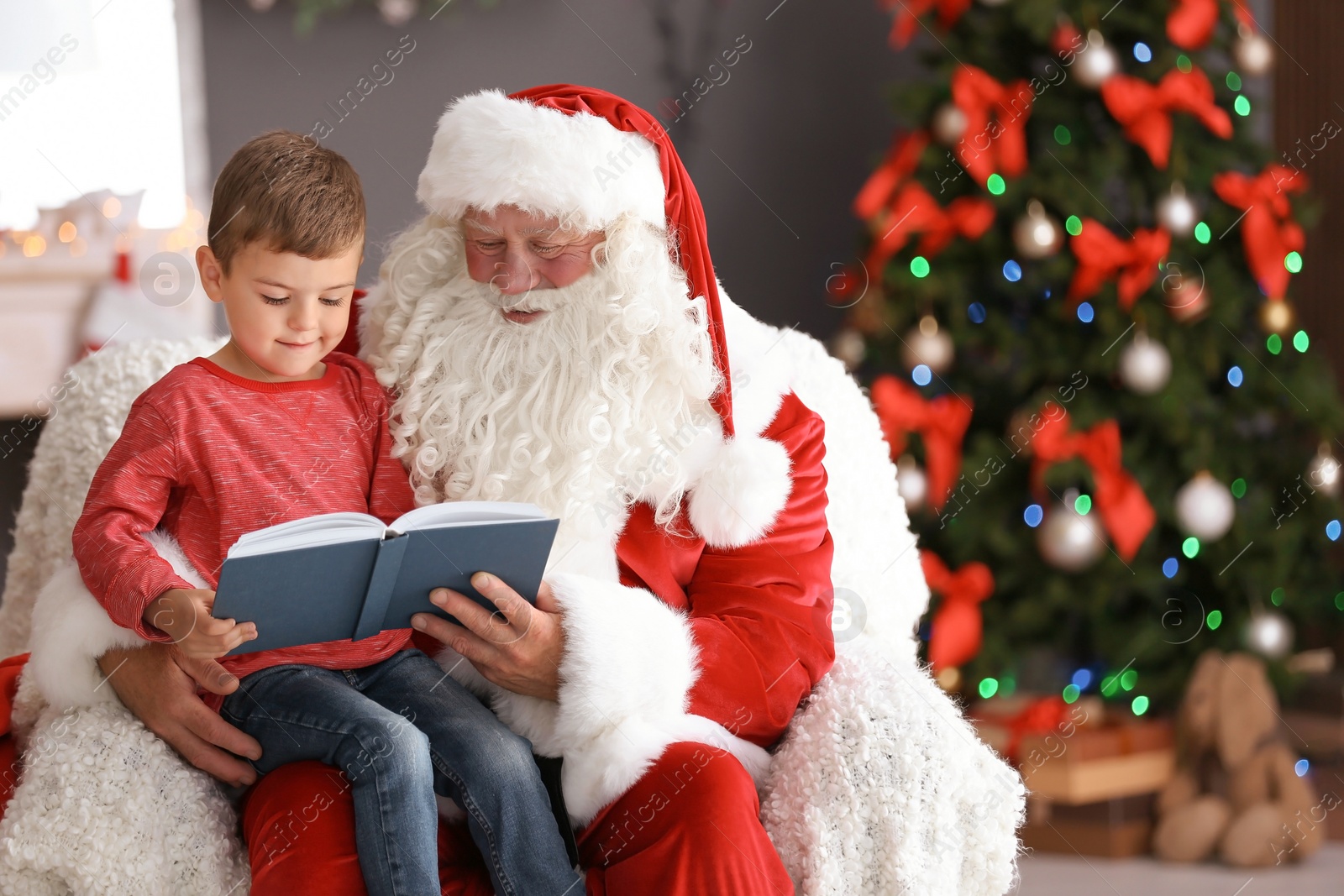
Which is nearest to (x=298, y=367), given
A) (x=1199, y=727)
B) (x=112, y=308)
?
(x=112, y=308)

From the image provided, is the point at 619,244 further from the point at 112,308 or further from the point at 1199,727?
the point at 1199,727

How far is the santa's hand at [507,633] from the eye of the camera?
4.90ft

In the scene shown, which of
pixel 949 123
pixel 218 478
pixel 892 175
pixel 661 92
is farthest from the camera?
pixel 661 92

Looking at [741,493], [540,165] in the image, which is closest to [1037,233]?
[741,493]

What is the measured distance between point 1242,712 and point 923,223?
4.65 ft

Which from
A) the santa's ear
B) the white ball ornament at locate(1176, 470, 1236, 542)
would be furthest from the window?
the santa's ear

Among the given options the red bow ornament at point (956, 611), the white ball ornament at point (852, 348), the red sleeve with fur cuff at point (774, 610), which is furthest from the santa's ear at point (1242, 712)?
the red sleeve with fur cuff at point (774, 610)

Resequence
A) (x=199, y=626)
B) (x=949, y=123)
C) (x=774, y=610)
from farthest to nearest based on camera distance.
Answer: (x=949, y=123) < (x=774, y=610) < (x=199, y=626)

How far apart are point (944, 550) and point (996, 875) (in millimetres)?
1602

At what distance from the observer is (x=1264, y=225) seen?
3.04 meters

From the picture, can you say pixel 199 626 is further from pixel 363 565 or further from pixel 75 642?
pixel 75 642

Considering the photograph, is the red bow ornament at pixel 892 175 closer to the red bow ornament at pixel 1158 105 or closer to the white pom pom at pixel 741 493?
the red bow ornament at pixel 1158 105

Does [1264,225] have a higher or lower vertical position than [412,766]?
higher

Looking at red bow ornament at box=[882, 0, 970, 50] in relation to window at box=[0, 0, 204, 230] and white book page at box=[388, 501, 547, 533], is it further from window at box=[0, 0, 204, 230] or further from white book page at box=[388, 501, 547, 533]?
white book page at box=[388, 501, 547, 533]
